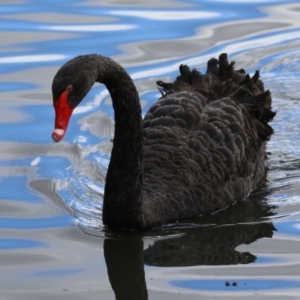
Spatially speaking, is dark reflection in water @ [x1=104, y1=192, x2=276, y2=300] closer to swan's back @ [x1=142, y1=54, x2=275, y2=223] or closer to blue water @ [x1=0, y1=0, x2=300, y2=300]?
blue water @ [x1=0, y1=0, x2=300, y2=300]

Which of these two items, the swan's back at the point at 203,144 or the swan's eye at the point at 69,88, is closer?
the swan's eye at the point at 69,88

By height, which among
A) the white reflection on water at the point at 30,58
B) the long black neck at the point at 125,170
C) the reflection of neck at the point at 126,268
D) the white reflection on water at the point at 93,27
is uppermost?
the white reflection on water at the point at 93,27

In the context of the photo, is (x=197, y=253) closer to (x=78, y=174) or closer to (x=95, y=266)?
(x=95, y=266)

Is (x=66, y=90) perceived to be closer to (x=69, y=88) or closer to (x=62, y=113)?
(x=69, y=88)

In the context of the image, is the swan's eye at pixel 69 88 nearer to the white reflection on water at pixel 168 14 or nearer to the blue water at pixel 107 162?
the blue water at pixel 107 162

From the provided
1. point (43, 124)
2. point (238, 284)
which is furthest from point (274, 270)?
point (43, 124)

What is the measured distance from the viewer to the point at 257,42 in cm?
1063

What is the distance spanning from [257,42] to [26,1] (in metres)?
2.87

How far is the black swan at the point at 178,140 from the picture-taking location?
6180 millimetres

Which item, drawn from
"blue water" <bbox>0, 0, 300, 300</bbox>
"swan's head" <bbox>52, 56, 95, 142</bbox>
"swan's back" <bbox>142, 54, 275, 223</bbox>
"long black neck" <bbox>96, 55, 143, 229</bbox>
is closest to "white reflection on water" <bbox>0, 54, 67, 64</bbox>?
"blue water" <bbox>0, 0, 300, 300</bbox>

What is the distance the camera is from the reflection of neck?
18.9 ft

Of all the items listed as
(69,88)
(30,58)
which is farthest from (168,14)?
(69,88)

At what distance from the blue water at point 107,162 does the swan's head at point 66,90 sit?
964 mm

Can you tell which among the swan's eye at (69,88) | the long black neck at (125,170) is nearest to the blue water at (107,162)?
the long black neck at (125,170)
